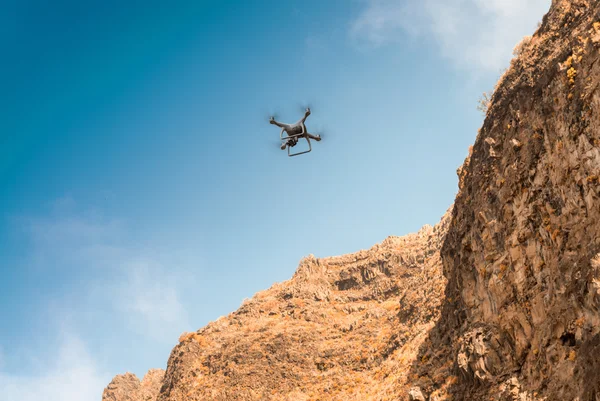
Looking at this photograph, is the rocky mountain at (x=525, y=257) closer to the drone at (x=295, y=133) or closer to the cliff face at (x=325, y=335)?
the cliff face at (x=325, y=335)

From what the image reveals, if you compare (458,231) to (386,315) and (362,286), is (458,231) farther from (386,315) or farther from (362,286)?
(362,286)

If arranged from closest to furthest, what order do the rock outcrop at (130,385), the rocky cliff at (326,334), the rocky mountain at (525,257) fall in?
the rocky mountain at (525,257), the rocky cliff at (326,334), the rock outcrop at (130,385)

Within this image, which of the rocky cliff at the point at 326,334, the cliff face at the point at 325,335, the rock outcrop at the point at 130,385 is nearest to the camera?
the rocky cliff at the point at 326,334

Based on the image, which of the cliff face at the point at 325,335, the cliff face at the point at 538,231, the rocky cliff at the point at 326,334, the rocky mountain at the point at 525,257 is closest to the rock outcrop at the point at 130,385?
the rocky cliff at the point at 326,334

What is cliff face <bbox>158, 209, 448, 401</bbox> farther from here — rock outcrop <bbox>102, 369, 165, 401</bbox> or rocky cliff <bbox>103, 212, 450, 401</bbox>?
rock outcrop <bbox>102, 369, 165, 401</bbox>

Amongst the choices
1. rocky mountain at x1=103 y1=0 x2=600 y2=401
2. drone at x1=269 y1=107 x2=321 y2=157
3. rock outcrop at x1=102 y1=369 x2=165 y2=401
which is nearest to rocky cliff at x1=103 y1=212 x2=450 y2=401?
rocky mountain at x1=103 y1=0 x2=600 y2=401

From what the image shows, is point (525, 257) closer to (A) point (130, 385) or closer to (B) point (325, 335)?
(B) point (325, 335)

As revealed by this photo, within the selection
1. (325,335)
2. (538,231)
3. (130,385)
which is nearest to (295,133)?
(538,231)

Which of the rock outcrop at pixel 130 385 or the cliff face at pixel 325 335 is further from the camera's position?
the rock outcrop at pixel 130 385

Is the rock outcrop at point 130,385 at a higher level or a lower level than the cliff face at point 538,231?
higher
